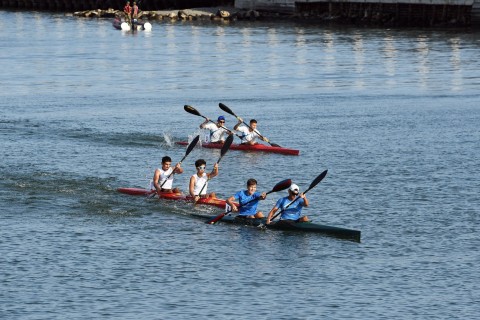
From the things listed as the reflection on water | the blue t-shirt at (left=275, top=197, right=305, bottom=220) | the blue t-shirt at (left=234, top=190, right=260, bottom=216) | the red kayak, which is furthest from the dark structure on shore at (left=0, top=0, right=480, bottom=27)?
the blue t-shirt at (left=275, top=197, right=305, bottom=220)

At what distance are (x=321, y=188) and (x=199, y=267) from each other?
45.6ft

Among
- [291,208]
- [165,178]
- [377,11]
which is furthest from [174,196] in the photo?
[377,11]

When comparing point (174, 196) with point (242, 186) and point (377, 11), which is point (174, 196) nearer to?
point (242, 186)

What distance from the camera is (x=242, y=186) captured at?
51594 mm

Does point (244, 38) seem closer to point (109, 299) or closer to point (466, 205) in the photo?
point (466, 205)

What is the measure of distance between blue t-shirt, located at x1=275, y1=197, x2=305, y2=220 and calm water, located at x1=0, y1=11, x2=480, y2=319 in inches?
28.8

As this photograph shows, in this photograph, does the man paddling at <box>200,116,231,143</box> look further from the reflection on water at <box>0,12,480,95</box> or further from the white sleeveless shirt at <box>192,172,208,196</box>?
the reflection on water at <box>0,12,480,95</box>

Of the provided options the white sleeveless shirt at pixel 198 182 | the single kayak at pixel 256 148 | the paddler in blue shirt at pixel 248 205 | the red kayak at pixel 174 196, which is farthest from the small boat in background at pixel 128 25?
the paddler in blue shirt at pixel 248 205

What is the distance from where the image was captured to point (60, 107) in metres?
74.9

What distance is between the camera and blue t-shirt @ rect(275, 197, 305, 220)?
41.4m

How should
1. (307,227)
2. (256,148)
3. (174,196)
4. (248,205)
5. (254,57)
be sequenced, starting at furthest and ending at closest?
(254,57)
(256,148)
(174,196)
(248,205)
(307,227)

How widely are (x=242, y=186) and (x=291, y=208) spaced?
33.6 feet

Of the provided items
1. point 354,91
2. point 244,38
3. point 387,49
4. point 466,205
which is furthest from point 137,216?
point 244,38

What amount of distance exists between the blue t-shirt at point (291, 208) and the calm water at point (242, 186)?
73 centimetres
